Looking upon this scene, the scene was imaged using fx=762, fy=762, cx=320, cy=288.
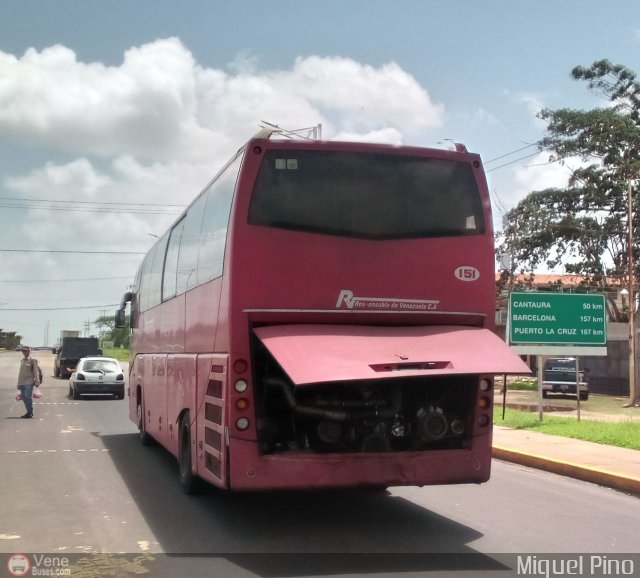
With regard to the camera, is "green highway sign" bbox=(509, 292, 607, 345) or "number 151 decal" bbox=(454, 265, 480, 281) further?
"green highway sign" bbox=(509, 292, 607, 345)

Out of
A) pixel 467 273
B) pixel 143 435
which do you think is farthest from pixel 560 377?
pixel 467 273

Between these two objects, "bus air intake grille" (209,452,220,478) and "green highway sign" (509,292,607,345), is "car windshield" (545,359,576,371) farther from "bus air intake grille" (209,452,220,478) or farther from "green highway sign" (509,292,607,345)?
"bus air intake grille" (209,452,220,478)

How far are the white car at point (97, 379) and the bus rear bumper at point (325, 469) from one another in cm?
2135

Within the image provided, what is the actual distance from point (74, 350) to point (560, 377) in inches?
1017

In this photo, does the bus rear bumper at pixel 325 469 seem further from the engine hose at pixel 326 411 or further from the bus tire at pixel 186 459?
the bus tire at pixel 186 459

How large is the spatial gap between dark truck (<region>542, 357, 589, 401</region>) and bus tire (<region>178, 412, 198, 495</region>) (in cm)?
2481

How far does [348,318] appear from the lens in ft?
23.5

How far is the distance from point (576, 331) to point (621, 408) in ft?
36.1

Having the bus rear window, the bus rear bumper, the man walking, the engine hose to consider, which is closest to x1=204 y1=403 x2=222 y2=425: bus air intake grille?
the bus rear bumper

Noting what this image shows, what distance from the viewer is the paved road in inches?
251

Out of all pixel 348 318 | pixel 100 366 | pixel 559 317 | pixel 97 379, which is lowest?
pixel 97 379

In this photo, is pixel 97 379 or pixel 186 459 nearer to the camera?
pixel 186 459

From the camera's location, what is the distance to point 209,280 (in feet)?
25.4

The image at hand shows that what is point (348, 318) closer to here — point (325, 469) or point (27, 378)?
point (325, 469)
